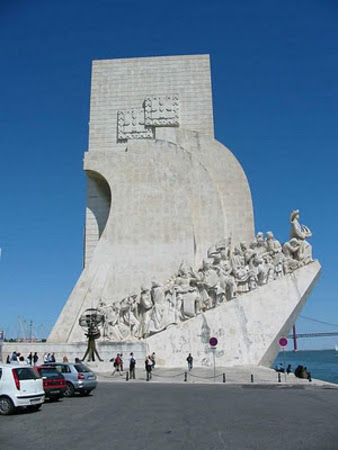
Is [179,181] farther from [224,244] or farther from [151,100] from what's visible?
[151,100]

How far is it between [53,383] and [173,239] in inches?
429

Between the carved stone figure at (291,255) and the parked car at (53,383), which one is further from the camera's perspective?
the carved stone figure at (291,255)

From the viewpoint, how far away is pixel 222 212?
1930cm

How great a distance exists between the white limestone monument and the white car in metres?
7.45

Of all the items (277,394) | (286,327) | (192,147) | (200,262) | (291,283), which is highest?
(192,147)

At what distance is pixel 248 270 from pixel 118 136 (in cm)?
976

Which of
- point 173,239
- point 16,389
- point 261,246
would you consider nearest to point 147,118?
point 173,239

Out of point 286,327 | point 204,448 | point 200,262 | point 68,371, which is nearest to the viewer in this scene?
point 204,448

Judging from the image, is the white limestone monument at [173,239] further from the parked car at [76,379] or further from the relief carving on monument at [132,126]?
the parked car at [76,379]

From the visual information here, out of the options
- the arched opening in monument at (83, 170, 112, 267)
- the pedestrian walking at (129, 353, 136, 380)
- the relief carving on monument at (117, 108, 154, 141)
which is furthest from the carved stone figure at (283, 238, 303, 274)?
the relief carving on monument at (117, 108, 154, 141)

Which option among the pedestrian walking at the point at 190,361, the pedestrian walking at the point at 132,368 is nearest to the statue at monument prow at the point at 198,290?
the pedestrian walking at the point at 190,361

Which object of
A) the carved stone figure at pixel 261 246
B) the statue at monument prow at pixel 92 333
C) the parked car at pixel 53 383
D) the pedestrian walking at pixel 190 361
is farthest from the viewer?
the carved stone figure at pixel 261 246

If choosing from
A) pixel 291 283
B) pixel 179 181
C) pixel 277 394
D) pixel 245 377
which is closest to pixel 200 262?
pixel 179 181

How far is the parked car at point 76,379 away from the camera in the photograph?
821 centimetres
